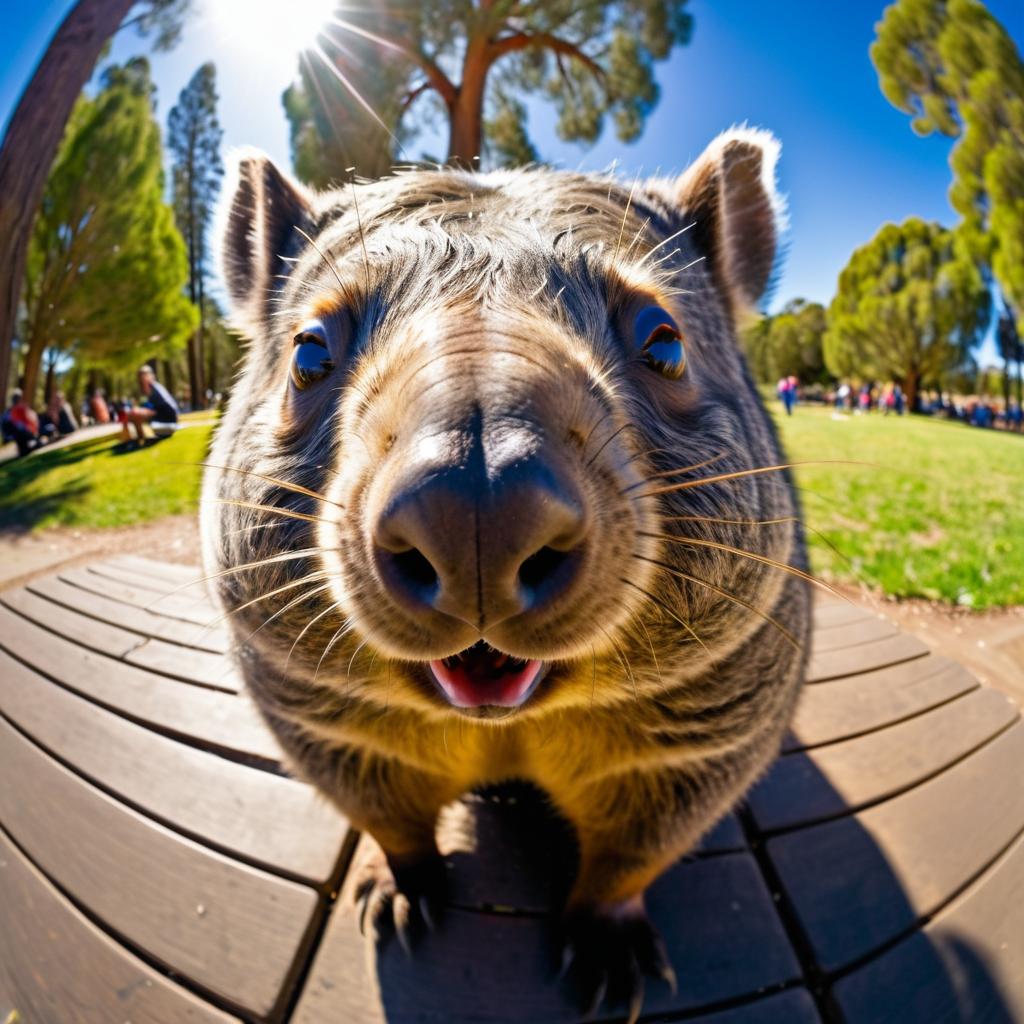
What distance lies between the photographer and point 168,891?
4.63 feet

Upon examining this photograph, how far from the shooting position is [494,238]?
100 centimetres

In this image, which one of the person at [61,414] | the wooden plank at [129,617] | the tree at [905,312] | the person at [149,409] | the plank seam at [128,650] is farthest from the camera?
the tree at [905,312]

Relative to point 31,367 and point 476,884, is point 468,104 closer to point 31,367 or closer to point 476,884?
point 31,367

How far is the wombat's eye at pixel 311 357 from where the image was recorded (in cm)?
104

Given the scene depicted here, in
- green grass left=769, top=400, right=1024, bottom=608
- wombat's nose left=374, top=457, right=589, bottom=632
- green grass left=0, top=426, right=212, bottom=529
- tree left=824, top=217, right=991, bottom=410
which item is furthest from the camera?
tree left=824, top=217, right=991, bottom=410

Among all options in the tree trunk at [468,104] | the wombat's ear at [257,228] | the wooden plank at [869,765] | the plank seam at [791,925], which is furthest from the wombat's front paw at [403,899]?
the tree trunk at [468,104]

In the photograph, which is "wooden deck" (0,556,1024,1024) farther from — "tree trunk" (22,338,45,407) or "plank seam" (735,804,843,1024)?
"tree trunk" (22,338,45,407)

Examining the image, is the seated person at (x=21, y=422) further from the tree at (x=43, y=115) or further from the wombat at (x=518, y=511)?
the wombat at (x=518, y=511)

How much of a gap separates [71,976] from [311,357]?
1.47 meters

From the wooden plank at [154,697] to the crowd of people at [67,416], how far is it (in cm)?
140

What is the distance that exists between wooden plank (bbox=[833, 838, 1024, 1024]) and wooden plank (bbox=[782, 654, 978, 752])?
60 centimetres

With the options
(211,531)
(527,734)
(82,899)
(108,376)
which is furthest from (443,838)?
(108,376)

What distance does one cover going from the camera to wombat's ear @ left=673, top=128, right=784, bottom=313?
1.39 meters

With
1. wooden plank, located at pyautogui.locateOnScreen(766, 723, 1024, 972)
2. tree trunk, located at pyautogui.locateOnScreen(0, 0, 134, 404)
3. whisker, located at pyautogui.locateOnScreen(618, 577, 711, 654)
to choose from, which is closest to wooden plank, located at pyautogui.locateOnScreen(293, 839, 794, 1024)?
wooden plank, located at pyautogui.locateOnScreen(766, 723, 1024, 972)
